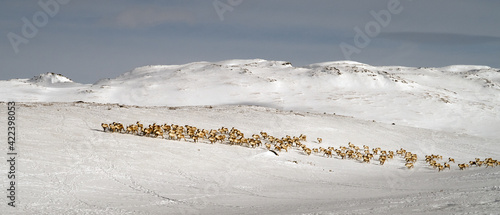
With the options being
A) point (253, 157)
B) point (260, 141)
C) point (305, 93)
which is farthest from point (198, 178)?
point (305, 93)

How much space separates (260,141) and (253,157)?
1725 millimetres

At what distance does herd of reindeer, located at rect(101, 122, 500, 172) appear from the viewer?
47.5 feet

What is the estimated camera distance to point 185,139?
584 inches

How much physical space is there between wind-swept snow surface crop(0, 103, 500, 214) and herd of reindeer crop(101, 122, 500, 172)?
0.32m

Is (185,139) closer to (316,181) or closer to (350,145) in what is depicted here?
(316,181)

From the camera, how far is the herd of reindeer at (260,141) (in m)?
14.5

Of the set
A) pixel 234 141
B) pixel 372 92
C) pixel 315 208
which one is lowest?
pixel 315 208

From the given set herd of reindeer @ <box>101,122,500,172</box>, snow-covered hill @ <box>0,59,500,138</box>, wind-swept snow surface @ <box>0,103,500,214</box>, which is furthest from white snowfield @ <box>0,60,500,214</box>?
herd of reindeer @ <box>101,122,500,172</box>

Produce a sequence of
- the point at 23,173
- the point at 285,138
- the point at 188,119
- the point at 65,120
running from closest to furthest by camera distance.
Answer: the point at 23,173 < the point at 65,120 < the point at 285,138 < the point at 188,119

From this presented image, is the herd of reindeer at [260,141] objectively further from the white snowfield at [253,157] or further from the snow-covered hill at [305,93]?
the snow-covered hill at [305,93]

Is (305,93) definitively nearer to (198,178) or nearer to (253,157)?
(253,157)

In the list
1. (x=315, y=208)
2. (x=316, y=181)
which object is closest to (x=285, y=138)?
(x=316, y=181)

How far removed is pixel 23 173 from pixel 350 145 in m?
12.4

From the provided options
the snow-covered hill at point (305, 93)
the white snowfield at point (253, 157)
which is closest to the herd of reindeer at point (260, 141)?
the white snowfield at point (253, 157)
